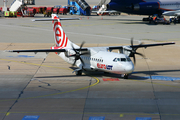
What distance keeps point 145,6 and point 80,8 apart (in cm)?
3852

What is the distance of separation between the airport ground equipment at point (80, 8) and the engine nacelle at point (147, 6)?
34184 millimetres

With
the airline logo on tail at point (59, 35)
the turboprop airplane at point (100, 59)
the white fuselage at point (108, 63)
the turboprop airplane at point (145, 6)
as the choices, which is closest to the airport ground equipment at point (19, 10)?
the turboprop airplane at point (145, 6)

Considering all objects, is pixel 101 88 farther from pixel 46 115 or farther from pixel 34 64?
pixel 34 64

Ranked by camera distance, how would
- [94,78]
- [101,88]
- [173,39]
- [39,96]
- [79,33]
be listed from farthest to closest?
[79,33] → [173,39] → [94,78] → [101,88] → [39,96]

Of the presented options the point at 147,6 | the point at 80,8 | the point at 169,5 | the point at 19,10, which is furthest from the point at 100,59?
the point at 19,10

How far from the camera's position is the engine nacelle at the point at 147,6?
72.1 metres

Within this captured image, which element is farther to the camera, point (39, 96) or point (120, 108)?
point (39, 96)

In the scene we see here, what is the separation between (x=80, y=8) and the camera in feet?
345

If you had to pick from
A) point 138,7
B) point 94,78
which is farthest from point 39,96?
point 138,7

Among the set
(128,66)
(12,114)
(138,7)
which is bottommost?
(12,114)

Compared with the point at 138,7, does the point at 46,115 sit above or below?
below

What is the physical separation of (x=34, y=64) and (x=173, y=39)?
30656 mm

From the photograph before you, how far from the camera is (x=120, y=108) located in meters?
18.7

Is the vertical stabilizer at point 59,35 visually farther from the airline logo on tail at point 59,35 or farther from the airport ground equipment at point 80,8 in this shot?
the airport ground equipment at point 80,8
